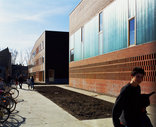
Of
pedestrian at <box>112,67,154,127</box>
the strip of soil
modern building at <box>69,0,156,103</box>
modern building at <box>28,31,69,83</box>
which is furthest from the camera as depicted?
modern building at <box>28,31,69,83</box>

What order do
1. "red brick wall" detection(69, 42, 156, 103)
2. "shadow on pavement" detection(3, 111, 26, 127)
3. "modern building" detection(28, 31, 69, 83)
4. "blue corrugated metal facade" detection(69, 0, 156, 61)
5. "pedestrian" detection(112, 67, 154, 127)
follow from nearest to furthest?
"pedestrian" detection(112, 67, 154, 127) → "shadow on pavement" detection(3, 111, 26, 127) → "red brick wall" detection(69, 42, 156, 103) → "blue corrugated metal facade" detection(69, 0, 156, 61) → "modern building" detection(28, 31, 69, 83)

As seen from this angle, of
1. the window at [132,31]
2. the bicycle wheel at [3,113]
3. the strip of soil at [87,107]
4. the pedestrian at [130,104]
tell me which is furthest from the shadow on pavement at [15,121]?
the window at [132,31]

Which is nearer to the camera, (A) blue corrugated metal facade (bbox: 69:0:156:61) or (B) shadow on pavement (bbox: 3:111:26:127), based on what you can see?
(B) shadow on pavement (bbox: 3:111:26:127)

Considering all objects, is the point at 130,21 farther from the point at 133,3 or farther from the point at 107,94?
the point at 107,94

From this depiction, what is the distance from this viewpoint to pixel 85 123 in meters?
6.92

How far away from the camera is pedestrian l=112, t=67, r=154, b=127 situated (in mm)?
2854

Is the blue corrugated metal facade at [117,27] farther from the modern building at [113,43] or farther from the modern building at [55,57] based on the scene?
the modern building at [55,57]

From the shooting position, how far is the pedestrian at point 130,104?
2854 mm

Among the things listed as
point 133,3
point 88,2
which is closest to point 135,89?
point 133,3

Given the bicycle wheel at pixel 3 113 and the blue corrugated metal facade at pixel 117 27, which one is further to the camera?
the blue corrugated metal facade at pixel 117 27

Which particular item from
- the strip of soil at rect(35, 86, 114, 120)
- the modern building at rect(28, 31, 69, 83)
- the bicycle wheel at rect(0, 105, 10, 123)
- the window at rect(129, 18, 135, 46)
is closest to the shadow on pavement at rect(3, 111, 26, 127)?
the bicycle wheel at rect(0, 105, 10, 123)

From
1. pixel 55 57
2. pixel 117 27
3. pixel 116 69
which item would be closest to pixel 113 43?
pixel 117 27

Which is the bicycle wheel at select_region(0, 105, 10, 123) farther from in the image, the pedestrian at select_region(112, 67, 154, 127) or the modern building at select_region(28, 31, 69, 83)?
the modern building at select_region(28, 31, 69, 83)

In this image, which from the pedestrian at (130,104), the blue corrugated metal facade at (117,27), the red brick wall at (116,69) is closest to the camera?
the pedestrian at (130,104)
